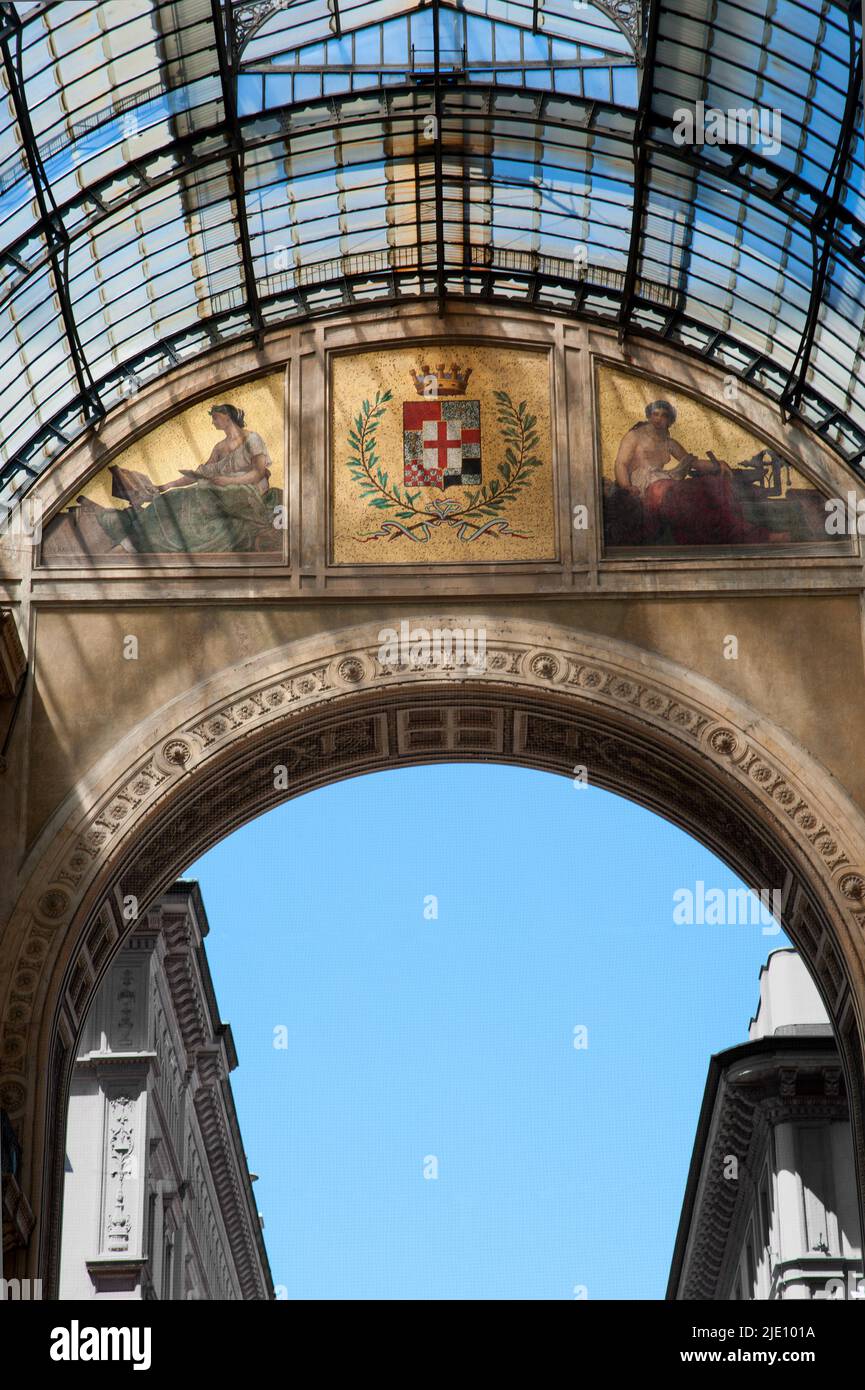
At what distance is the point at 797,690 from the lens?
34.6m

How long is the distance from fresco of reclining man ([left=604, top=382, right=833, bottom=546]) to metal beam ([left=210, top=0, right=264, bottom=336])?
6.62m

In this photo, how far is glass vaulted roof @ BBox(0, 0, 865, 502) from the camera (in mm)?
32094

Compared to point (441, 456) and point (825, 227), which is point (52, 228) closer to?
point (441, 456)

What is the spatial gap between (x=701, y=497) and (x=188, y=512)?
839cm

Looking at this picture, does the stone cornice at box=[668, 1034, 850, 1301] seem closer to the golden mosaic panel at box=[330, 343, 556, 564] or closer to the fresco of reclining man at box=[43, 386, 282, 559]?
the golden mosaic panel at box=[330, 343, 556, 564]

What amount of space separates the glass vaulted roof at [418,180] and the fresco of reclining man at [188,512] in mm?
1558

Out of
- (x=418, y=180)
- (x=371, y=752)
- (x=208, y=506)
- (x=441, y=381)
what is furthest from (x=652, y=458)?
(x=208, y=506)

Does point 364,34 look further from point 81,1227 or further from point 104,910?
point 81,1227

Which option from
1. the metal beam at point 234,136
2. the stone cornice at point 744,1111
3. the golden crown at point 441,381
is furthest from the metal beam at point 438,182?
the stone cornice at point 744,1111

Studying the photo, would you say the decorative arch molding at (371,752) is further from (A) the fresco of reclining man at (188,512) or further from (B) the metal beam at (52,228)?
(B) the metal beam at (52,228)

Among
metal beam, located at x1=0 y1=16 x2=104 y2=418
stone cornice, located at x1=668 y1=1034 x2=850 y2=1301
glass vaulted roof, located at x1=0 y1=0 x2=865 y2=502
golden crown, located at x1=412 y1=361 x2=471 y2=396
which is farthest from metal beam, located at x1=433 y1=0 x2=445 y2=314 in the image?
stone cornice, located at x1=668 y1=1034 x2=850 y2=1301

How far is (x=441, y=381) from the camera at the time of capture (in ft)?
121

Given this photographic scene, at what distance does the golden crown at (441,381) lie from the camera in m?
36.8
